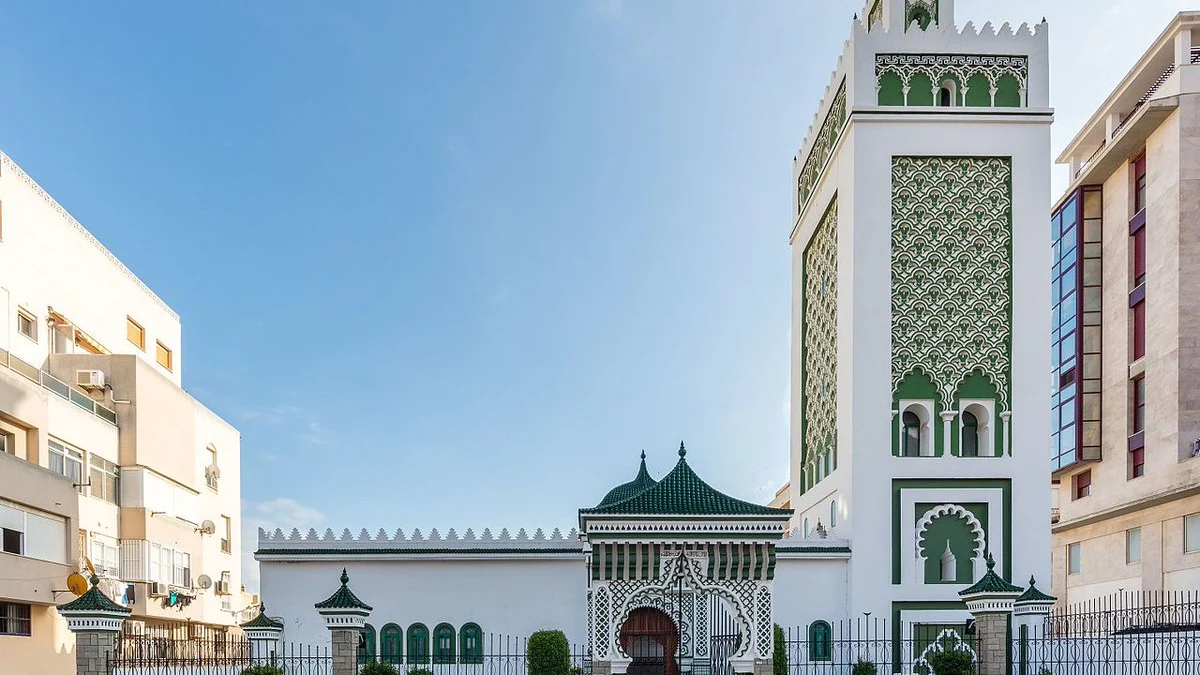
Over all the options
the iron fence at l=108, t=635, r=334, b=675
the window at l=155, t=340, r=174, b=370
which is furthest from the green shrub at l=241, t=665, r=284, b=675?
the window at l=155, t=340, r=174, b=370

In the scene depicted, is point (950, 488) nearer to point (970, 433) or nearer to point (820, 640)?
point (970, 433)

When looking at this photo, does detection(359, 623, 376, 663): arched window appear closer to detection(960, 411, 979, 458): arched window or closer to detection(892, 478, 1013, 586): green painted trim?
detection(892, 478, 1013, 586): green painted trim

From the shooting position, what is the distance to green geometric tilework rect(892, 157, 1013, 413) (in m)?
27.0

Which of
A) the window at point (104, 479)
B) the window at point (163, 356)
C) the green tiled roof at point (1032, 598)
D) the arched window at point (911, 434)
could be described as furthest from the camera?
the window at point (163, 356)

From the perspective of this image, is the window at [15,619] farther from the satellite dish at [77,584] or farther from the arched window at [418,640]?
the arched window at [418,640]

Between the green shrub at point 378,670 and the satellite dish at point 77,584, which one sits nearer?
the green shrub at point 378,670

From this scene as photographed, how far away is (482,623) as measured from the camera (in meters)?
25.6

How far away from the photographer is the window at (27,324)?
2869 cm

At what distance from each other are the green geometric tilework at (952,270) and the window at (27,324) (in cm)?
2168

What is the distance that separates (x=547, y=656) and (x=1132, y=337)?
2468 cm

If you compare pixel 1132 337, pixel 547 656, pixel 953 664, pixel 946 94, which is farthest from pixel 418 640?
pixel 1132 337

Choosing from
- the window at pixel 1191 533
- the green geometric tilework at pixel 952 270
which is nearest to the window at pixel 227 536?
the green geometric tilework at pixel 952 270

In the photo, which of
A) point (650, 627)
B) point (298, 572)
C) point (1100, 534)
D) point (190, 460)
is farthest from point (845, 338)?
point (190, 460)

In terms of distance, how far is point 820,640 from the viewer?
25766 millimetres
